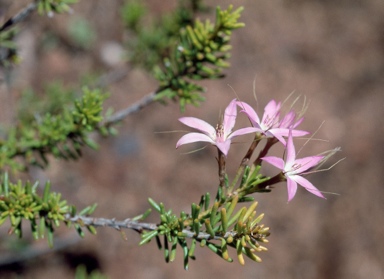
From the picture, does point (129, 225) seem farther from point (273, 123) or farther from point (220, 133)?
point (273, 123)

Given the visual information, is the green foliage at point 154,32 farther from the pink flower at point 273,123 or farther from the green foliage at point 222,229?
the green foliage at point 222,229

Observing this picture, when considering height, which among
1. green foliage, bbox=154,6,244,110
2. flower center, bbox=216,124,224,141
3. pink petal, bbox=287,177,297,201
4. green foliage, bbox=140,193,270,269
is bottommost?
green foliage, bbox=140,193,270,269

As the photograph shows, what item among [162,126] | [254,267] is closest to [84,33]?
[162,126]

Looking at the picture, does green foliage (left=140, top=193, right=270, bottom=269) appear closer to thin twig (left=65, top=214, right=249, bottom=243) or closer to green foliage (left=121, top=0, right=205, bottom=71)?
thin twig (left=65, top=214, right=249, bottom=243)

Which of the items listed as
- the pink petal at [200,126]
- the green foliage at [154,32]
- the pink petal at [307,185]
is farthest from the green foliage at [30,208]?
the green foliage at [154,32]

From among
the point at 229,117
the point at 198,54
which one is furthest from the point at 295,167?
the point at 198,54

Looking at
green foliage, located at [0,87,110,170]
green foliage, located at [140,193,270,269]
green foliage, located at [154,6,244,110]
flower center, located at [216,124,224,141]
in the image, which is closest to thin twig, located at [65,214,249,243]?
green foliage, located at [140,193,270,269]

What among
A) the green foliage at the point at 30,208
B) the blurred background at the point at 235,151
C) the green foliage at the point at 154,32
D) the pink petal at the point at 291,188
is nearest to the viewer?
the pink petal at the point at 291,188
